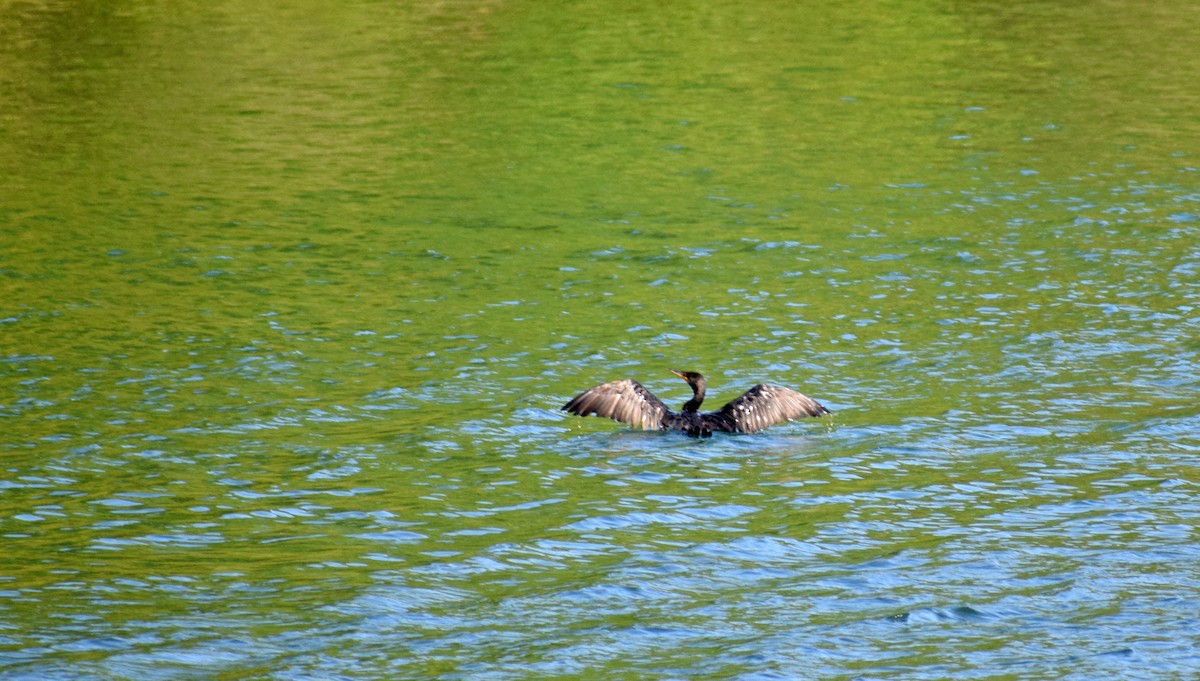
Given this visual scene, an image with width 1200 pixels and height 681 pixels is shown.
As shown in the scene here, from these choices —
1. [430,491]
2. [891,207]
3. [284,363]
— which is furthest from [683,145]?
[430,491]

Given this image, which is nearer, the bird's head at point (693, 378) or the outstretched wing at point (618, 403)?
the outstretched wing at point (618, 403)

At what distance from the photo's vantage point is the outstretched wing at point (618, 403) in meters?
15.1

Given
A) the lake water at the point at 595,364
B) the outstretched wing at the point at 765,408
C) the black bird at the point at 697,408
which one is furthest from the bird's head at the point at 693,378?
the lake water at the point at 595,364

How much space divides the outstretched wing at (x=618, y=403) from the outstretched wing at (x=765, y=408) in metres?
0.79

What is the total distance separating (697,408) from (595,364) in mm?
2615

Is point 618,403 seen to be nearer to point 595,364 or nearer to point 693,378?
point 693,378

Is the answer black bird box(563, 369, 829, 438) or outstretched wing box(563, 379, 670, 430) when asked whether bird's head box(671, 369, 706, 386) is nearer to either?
black bird box(563, 369, 829, 438)

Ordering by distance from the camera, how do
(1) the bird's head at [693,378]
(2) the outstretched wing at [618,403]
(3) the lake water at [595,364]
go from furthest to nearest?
1. (1) the bird's head at [693,378]
2. (2) the outstretched wing at [618,403]
3. (3) the lake water at [595,364]

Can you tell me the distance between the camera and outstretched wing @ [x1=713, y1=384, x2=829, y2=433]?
15102mm

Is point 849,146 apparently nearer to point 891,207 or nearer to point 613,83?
point 891,207

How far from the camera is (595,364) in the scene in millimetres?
17781

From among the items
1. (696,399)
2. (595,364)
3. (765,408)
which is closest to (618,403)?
(696,399)

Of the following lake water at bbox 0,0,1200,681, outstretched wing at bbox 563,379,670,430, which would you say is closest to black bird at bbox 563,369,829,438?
outstretched wing at bbox 563,379,670,430

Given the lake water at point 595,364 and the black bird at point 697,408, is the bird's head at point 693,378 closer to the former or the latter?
the black bird at point 697,408
